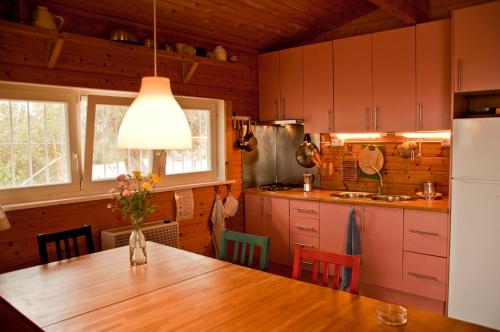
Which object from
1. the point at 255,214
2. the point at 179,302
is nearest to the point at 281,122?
the point at 255,214

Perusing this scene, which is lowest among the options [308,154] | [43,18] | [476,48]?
[308,154]

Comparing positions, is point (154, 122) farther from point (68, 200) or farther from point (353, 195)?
point (353, 195)

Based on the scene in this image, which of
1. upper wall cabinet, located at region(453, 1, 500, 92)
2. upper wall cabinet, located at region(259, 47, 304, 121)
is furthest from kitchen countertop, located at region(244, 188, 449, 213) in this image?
upper wall cabinet, located at region(453, 1, 500, 92)

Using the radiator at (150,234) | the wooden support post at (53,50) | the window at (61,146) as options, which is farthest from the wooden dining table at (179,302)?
the wooden support post at (53,50)

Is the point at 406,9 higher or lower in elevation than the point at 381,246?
higher

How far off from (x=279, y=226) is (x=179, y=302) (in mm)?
2381

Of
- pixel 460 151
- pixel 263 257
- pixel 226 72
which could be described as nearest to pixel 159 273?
pixel 263 257

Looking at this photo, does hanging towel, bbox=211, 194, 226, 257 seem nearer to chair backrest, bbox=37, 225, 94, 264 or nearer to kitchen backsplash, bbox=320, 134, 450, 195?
kitchen backsplash, bbox=320, 134, 450, 195

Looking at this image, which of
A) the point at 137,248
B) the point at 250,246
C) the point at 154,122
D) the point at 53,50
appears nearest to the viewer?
the point at 154,122

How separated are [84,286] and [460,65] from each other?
111 inches

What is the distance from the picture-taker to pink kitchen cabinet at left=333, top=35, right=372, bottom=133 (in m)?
3.68

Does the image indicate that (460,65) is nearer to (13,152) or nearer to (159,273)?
(159,273)

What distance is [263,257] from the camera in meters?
2.26

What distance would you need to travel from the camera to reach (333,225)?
3650 mm
